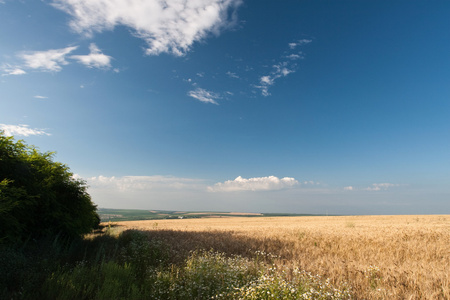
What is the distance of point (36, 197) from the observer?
1139cm

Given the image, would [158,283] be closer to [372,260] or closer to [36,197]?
[372,260]

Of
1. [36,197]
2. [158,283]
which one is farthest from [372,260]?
[36,197]

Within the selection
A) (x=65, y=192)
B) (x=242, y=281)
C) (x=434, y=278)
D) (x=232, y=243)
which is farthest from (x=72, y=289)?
(x=65, y=192)

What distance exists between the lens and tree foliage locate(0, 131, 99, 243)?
9.25 metres

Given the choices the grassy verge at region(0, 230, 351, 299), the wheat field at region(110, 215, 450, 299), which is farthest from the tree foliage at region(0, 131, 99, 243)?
the wheat field at region(110, 215, 450, 299)

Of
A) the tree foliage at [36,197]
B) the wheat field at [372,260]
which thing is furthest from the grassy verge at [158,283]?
the tree foliage at [36,197]

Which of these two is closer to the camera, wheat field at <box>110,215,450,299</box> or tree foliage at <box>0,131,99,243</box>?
wheat field at <box>110,215,450,299</box>

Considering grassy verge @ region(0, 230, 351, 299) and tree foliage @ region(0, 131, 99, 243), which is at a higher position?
tree foliage @ region(0, 131, 99, 243)

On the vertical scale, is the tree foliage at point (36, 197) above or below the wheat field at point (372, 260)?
above

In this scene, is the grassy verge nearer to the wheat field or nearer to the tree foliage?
the wheat field

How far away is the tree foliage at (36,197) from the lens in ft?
30.3

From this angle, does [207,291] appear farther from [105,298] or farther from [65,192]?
[65,192]

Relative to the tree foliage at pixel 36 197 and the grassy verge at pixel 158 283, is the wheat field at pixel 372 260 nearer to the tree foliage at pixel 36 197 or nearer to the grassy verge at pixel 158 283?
the grassy verge at pixel 158 283

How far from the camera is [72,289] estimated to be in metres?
6.09
